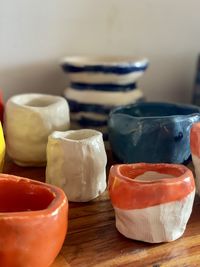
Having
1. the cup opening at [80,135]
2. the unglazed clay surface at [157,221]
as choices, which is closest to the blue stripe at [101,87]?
the cup opening at [80,135]

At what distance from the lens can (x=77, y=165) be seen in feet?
1.64

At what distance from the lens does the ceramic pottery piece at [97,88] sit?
0.64m

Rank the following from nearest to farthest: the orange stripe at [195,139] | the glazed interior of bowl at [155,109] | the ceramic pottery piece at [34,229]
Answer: the ceramic pottery piece at [34,229], the orange stripe at [195,139], the glazed interior of bowl at [155,109]

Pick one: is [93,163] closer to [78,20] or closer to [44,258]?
[44,258]

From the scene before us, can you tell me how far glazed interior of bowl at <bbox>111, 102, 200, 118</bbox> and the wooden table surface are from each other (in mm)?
166

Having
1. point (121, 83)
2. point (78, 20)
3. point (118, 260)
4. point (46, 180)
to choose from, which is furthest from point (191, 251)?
point (78, 20)

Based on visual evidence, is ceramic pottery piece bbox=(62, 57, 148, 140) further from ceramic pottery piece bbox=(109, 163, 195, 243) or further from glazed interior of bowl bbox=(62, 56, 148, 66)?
ceramic pottery piece bbox=(109, 163, 195, 243)

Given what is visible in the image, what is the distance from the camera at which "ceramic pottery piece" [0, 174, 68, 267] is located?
37cm

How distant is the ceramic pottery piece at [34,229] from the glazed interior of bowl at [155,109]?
0.23 metres

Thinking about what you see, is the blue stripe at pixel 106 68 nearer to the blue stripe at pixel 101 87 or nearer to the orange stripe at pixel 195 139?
the blue stripe at pixel 101 87

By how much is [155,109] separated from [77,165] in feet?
0.59

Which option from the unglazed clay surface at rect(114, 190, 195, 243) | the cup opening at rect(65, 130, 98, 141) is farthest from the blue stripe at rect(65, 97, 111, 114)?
the unglazed clay surface at rect(114, 190, 195, 243)

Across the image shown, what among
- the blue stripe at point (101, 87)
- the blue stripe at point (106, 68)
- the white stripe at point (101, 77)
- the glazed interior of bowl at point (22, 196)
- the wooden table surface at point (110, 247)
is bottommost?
the wooden table surface at point (110, 247)

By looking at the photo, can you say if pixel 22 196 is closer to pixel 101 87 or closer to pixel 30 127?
pixel 30 127
